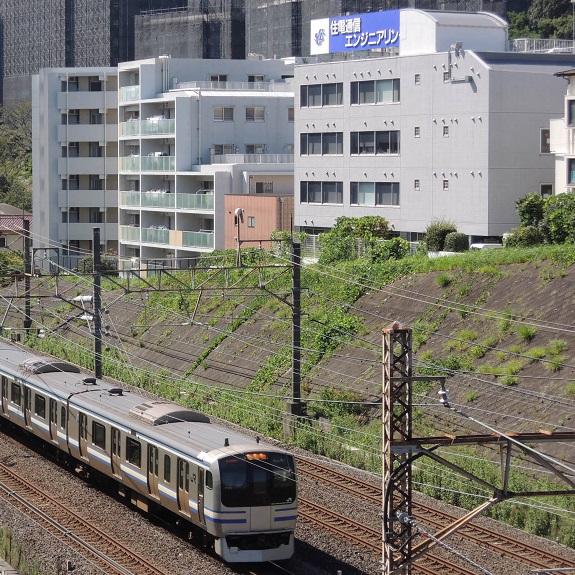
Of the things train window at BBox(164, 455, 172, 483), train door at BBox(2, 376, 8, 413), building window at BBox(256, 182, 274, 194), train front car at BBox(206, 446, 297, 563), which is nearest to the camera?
train front car at BBox(206, 446, 297, 563)

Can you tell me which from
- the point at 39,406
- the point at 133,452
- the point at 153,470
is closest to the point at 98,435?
the point at 133,452

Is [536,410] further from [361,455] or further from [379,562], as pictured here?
→ [379,562]

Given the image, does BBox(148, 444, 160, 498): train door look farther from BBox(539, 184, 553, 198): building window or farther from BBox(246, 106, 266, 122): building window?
BBox(246, 106, 266, 122): building window

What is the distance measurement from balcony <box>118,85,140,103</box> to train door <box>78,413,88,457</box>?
30380 millimetres

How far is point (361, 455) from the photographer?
22.9 meters

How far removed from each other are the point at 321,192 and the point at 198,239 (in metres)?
6.68

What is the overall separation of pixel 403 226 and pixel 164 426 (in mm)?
19141

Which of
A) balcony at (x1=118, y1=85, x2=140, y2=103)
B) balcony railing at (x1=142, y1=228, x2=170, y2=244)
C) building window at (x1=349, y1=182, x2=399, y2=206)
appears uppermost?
balcony at (x1=118, y1=85, x2=140, y2=103)

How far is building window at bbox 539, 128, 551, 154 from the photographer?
113 ft

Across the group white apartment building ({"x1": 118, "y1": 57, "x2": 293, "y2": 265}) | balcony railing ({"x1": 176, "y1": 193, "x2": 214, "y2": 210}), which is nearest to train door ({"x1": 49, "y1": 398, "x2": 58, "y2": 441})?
white apartment building ({"x1": 118, "y1": 57, "x2": 293, "y2": 265})

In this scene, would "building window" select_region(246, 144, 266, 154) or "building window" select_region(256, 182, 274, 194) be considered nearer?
"building window" select_region(256, 182, 274, 194)

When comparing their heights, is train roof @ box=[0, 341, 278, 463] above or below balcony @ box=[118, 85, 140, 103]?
below

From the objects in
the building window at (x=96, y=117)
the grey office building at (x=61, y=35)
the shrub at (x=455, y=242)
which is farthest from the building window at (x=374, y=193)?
the grey office building at (x=61, y=35)

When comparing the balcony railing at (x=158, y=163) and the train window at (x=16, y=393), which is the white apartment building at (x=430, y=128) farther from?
the train window at (x=16, y=393)
